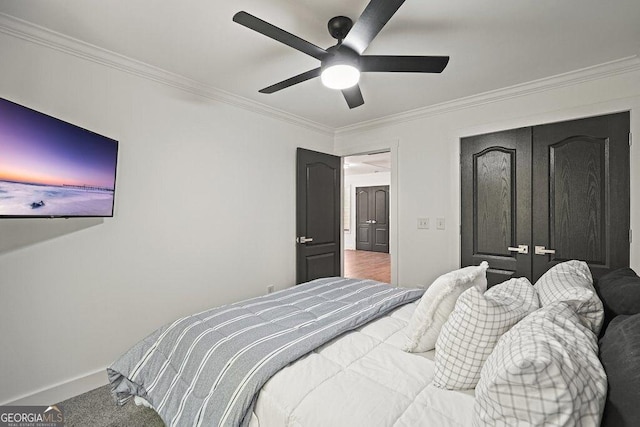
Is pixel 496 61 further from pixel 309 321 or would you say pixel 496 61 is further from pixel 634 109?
pixel 309 321

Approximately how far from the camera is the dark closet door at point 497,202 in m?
2.71

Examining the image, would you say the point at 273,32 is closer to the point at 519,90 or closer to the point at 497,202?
the point at 519,90

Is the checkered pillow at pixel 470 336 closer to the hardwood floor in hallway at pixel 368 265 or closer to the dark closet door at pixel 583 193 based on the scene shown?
the dark closet door at pixel 583 193

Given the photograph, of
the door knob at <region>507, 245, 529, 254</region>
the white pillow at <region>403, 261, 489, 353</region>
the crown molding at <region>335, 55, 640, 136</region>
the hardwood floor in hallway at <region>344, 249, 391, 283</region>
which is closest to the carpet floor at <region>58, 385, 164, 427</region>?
the white pillow at <region>403, 261, 489, 353</region>

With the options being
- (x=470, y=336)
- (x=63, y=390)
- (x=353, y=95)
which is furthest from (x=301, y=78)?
(x=63, y=390)

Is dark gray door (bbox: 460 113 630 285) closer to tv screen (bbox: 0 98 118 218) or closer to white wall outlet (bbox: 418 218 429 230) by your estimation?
white wall outlet (bbox: 418 218 429 230)

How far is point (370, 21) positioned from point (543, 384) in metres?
1.48

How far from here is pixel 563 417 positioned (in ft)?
2.10

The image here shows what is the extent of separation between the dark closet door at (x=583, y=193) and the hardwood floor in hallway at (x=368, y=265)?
10.3 ft

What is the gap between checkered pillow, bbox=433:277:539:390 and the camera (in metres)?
1.03

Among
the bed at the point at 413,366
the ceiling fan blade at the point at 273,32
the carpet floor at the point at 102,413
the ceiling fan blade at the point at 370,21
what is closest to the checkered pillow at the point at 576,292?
the bed at the point at 413,366

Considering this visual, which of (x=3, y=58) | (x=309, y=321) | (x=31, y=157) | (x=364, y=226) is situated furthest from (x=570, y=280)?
(x=364, y=226)

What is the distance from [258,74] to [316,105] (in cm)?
87

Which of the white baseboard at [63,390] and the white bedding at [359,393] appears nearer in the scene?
the white bedding at [359,393]
